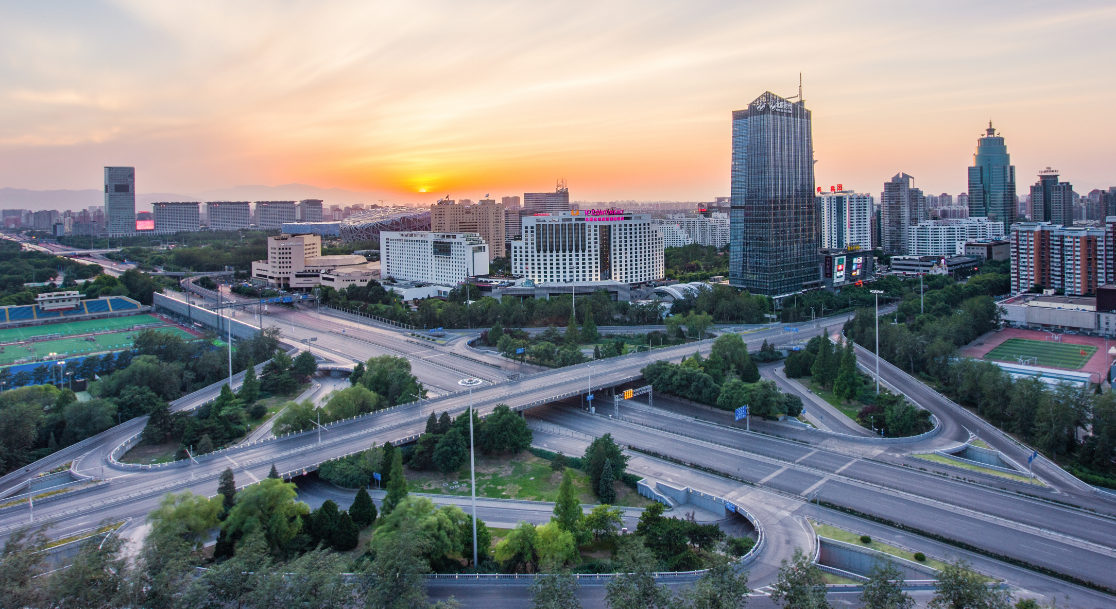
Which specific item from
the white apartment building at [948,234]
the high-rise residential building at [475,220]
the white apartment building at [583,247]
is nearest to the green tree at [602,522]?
the white apartment building at [583,247]

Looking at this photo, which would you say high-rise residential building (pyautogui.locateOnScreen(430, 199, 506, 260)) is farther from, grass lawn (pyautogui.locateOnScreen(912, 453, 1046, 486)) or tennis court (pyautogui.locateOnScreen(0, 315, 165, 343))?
grass lawn (pyautogui.locateOnScreen(912, 453, 1046, 486))

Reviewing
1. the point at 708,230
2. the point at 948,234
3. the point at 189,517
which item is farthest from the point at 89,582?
the point at 708,230

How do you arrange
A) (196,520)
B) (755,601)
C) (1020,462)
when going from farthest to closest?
(1020,462) < (196,520) < (755,601)

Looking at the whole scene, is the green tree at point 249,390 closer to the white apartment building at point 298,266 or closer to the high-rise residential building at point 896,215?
the white apartment building at point 298,266

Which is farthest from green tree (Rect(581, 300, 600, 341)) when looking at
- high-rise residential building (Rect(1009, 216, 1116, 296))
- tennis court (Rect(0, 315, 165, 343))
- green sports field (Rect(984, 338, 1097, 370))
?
high-rise residential building (Rect(1009, 216, 1116, 296))

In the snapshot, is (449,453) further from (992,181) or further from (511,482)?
(992,181)

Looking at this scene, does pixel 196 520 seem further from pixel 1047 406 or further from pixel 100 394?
pixel 1047 406

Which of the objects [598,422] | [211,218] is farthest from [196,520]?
[211,218]
